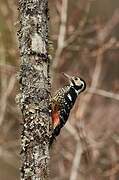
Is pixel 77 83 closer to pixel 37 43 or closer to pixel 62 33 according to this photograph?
pixel 37 43

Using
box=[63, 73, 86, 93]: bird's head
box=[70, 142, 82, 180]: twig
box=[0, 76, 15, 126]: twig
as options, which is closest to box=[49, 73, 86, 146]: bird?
box=[63, 73, 86, 93]: bird's head

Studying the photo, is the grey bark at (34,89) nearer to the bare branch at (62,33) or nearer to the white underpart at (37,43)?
the white underpart at (37,43)

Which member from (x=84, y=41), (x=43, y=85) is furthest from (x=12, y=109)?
(x=43, y=85)

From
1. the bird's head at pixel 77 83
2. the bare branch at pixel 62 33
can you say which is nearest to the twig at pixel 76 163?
the bare branch at pixel 62 33

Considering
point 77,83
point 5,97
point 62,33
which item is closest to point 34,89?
point 77,83

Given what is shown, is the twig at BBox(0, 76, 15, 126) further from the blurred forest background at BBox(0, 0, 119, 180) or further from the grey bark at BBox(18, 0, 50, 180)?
the grey bark at BBox(18, 0, 50, 180)
